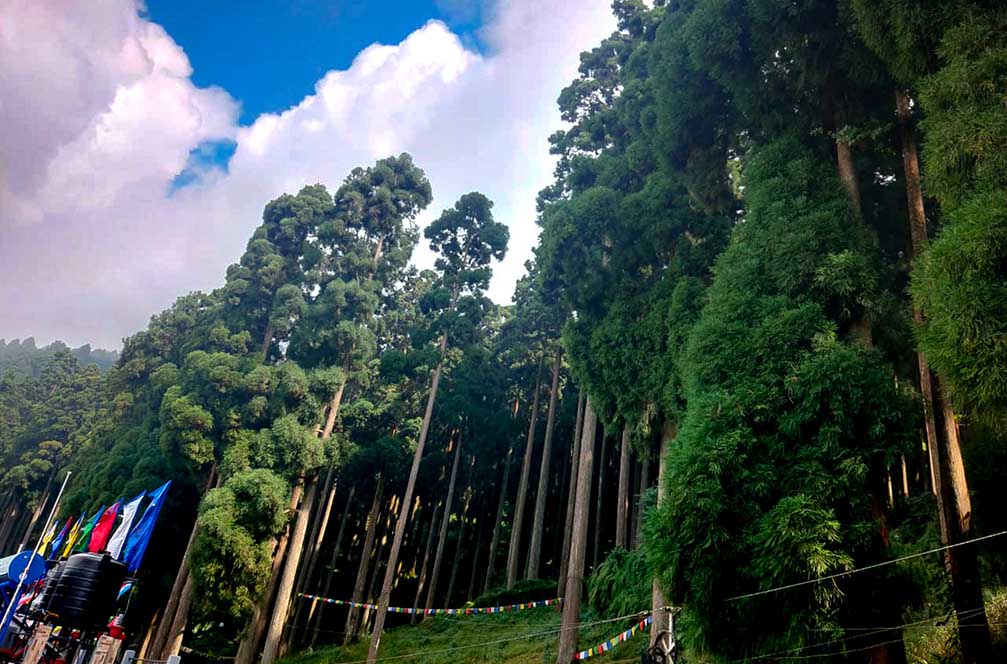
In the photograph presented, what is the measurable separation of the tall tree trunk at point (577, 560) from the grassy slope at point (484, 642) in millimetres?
822

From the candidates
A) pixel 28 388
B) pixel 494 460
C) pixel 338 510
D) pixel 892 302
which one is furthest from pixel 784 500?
pixel 28 388

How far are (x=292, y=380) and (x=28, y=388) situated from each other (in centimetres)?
4114

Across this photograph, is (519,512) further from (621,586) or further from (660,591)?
(660,591)

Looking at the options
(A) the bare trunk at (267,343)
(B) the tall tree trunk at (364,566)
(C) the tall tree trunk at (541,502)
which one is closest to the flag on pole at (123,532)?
(A) the bare trunk at (267,343)

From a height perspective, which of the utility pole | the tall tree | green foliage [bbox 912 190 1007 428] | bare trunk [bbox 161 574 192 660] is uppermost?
the tall tree

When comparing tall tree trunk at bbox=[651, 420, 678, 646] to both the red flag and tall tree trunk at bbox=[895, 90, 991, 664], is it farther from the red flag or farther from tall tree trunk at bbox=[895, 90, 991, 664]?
the red flag

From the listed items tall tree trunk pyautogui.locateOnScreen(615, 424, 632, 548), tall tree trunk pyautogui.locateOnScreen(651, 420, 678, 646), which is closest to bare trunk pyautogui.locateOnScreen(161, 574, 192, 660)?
tall tree trunk pyautogui.locateOnScreen(615, 424, 632, 548)

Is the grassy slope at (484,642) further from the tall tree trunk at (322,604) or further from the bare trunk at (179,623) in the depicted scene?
the bare trunk at (179,623)

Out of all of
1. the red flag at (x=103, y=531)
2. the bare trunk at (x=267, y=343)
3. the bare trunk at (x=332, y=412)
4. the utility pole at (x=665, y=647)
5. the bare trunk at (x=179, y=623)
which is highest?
the bare trunk at (x=267, y=343)

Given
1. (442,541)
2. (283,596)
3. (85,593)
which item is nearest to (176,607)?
(283,596)

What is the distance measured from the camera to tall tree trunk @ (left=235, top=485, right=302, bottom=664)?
1462cm

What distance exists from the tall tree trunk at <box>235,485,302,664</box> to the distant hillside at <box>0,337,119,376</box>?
6337cm

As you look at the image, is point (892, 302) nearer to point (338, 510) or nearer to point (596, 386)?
point (596, 386)

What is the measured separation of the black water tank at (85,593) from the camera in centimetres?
711
